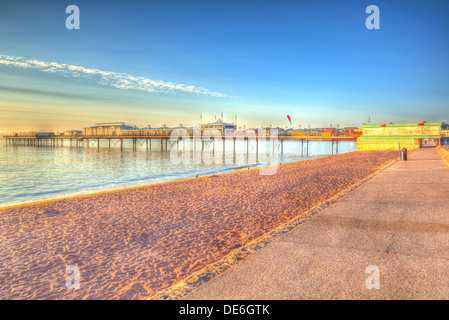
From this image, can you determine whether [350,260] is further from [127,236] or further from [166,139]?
[166,139]

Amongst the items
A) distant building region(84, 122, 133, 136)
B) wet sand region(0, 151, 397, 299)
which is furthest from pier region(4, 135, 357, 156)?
wet sand region(0, 151, 397, 299)

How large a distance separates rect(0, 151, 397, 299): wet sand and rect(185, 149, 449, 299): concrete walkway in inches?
43.6

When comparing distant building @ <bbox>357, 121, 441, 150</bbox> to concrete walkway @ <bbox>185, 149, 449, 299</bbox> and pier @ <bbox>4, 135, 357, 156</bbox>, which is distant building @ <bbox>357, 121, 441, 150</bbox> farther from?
concrete walkway @ <bbox>185, 149, 449, 299</bbox>

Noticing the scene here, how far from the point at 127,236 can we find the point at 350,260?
4.69 metres

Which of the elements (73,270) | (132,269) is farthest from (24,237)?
(132,269)

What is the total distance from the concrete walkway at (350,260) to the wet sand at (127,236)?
111cm

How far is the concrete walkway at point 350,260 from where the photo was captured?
3066 millimetres

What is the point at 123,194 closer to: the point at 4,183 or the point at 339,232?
the point at 339,232

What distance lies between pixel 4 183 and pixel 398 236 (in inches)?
851

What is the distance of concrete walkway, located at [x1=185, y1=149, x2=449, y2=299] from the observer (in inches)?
121

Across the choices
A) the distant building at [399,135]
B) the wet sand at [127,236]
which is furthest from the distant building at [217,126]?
the wet sand at [127,236]

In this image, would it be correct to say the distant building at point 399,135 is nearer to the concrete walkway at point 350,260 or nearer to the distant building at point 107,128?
the concrete walkway at point 350,260

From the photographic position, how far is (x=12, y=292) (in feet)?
12.3

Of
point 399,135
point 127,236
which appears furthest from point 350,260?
point 399,135
